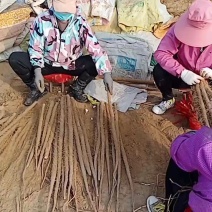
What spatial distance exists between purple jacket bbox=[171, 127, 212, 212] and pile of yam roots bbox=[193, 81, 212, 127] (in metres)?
0.37

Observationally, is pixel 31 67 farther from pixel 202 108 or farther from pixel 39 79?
pixel 202 108

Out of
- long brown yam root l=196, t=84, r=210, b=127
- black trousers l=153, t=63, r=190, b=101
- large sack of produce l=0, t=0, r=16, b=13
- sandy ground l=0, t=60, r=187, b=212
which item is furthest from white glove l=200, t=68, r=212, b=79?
large sack of produce l=0, t=0, r=16, b=13

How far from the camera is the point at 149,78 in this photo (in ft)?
13.1

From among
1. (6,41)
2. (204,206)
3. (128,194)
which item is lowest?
(128,194)

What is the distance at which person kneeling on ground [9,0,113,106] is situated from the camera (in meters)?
3.38

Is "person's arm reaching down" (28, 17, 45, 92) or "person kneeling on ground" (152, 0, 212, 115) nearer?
"person kneeling on ground" (152, 0, 212, 115)

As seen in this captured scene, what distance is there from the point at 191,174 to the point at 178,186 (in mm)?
96

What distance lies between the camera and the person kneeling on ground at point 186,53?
3.09m

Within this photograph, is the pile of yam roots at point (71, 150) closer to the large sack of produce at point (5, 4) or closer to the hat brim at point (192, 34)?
the hat brim at point (192, 34)

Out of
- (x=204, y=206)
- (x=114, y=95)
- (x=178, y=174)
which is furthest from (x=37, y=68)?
(x=204, y=206)

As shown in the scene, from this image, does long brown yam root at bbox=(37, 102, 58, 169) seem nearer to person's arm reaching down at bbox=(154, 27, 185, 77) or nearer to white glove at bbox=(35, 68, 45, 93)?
white glove at bbox=(35, 68, 45, 93)

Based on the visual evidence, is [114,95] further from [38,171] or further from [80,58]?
[38,171]

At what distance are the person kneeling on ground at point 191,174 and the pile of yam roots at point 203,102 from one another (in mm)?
266

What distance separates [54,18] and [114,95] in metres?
0.78
